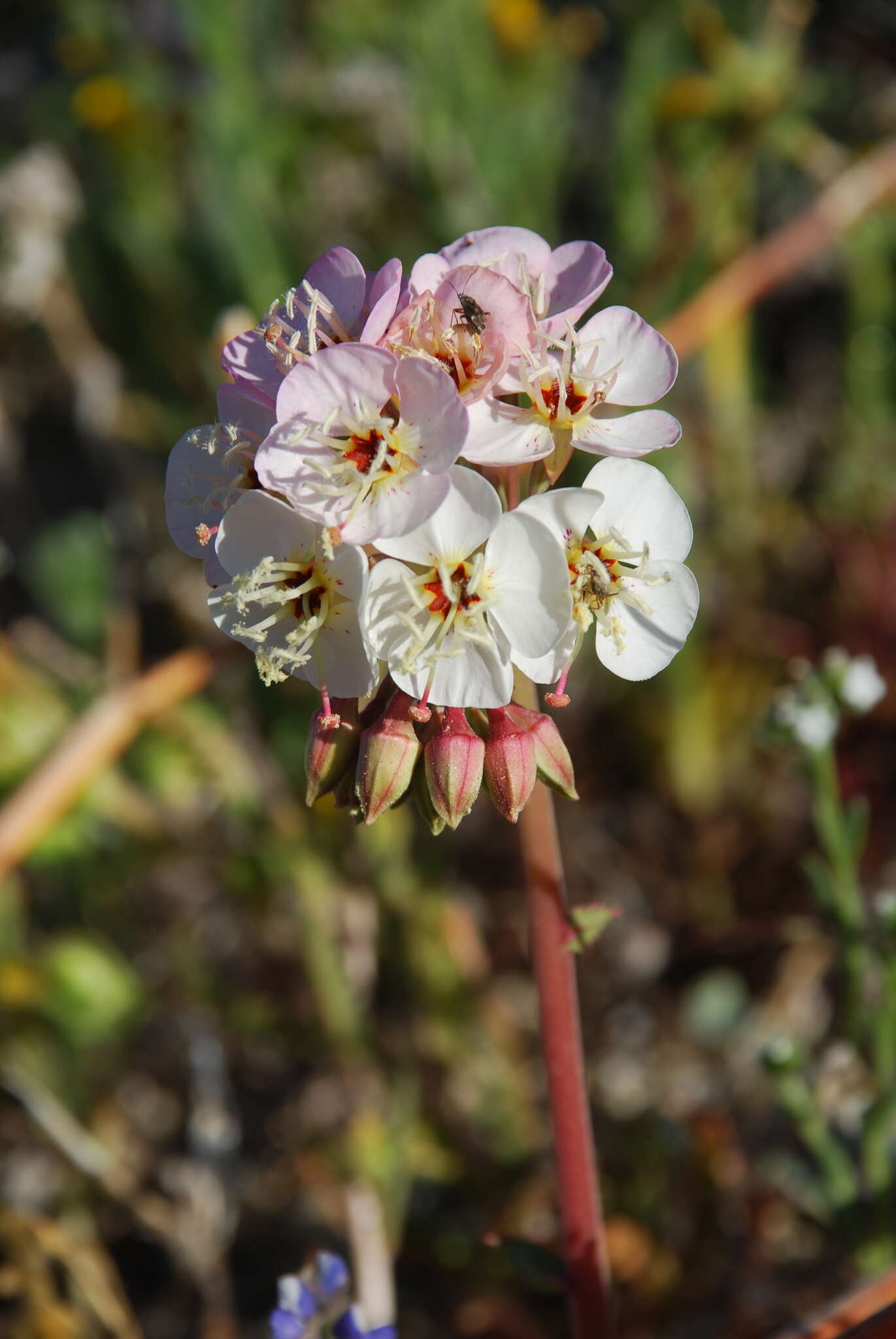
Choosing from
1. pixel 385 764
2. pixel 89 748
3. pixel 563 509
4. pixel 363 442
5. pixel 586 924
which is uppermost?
pixel 89 748

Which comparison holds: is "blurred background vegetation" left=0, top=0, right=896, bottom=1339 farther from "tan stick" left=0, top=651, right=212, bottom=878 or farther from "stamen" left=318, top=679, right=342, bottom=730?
"stamen" left=318, top=679, right=342, bottom=730

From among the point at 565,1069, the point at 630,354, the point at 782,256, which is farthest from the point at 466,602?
the point at 782,256

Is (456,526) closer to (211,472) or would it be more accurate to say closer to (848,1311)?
(211,472)

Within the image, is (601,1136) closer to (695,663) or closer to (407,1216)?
(407,1216)

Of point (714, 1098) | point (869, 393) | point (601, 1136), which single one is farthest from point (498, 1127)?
point (869, 393)

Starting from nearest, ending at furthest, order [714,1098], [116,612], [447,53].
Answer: [714,1098] → [116,612] → [447,53]

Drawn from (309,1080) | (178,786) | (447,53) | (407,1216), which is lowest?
(407,1216)

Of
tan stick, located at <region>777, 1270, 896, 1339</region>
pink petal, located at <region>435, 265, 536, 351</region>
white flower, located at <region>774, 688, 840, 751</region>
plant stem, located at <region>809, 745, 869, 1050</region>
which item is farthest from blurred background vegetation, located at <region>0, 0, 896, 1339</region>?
pink petal, located at <region>435, 265, 536, 351</region>
